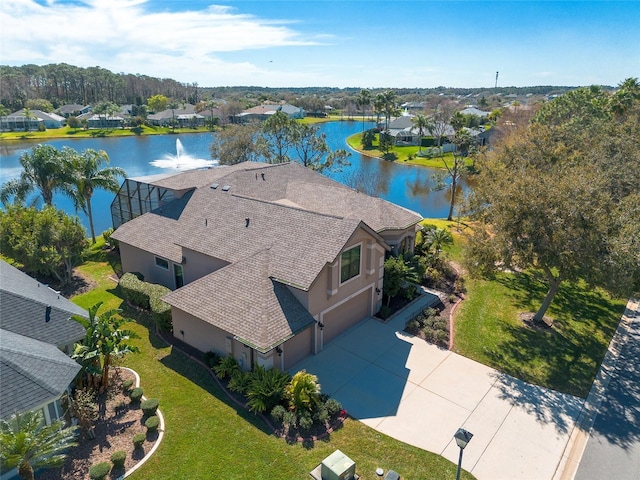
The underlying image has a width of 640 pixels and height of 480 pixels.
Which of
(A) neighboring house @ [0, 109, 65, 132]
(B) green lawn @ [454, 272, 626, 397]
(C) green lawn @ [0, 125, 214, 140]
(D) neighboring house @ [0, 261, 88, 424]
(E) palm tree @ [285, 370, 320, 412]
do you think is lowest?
(B) green lawn @ [454, 272, 626, 397]

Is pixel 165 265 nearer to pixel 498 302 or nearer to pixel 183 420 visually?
pixel 183 420

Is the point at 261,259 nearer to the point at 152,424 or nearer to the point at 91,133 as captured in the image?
the point at 152,424

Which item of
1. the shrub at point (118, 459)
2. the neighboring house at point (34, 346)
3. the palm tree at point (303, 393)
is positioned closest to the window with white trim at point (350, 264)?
the palm tree at point (303, 393)

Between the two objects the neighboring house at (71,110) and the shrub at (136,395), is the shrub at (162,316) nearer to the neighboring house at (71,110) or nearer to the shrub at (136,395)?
the shrub at (136,395)

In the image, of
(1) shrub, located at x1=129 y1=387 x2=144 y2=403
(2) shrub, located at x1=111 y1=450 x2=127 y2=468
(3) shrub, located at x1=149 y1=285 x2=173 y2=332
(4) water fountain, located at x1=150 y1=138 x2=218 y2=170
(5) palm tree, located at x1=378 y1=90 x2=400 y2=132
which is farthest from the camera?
(5) palm tree, located at x1=378 y1=90 x2=400 y2=132

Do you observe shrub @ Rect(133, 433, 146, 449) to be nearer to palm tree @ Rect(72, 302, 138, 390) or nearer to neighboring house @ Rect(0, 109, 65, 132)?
palm tree @ Rect(72, 302, 138, 390)

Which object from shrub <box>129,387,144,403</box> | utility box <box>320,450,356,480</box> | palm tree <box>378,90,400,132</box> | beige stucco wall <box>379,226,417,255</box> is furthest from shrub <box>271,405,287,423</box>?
palm tree <box>378,90,400,132</box>

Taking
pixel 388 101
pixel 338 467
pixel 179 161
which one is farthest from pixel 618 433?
pixel 388 101
